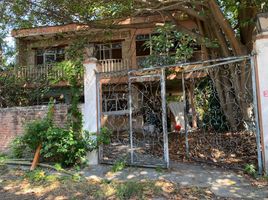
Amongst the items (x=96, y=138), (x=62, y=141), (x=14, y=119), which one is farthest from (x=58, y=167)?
(x=14, y=119)

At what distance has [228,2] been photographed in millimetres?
8453

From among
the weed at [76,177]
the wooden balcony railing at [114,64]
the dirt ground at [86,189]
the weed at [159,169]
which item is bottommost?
the dirt ground at [86,189]

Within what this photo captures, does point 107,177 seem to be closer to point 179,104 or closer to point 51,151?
point 51,151

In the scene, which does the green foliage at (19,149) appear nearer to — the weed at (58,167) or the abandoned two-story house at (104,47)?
the weed at (58,167)

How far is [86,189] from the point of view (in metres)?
5.47

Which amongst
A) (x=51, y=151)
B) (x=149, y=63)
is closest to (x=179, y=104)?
(x=149, y=63)

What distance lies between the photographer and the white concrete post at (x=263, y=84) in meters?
5.80

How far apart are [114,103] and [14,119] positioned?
328cm

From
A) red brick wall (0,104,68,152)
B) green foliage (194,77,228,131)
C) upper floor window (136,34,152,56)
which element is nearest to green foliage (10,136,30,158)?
red brick wall (0,104,68,152)

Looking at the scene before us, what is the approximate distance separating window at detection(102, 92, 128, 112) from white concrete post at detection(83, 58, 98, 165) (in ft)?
1.86

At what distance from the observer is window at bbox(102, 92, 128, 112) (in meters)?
7.83

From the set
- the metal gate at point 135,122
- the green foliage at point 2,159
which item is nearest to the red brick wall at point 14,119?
the green foliage at point 2,159

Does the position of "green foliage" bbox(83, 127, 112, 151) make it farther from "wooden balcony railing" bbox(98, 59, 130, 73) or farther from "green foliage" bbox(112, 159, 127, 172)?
"wooden balcony railing" bbox(98, 59, 130, 73)

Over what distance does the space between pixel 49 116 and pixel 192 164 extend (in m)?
3.87
